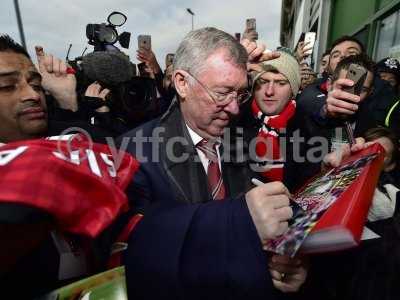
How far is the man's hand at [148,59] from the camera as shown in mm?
2924

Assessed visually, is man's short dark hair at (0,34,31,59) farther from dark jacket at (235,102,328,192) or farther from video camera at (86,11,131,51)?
video camera at (86,11,131,51)

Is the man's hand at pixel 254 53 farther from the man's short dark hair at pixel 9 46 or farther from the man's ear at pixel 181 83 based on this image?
the man's short dark hair at pixel 9 46

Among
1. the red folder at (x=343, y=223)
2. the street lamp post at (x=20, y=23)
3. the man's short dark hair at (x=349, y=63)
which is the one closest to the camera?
the red folder at (x=343, y=223)

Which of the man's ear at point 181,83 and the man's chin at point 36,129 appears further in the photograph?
the man's ear at point 181,83

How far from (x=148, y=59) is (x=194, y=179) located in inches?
85.4

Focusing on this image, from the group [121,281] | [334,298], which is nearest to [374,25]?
[334,298]

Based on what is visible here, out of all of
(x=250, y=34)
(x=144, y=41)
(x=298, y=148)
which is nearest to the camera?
(x=298, y=148)

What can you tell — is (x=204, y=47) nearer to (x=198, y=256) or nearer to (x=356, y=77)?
(x=356, y=77)

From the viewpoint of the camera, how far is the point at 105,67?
2006 millimetres

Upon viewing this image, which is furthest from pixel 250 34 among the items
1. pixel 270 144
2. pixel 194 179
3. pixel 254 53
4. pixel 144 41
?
pixel 144 41

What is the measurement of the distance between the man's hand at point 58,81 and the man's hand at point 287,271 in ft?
4.94

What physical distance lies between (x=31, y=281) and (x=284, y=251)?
56 centimetres

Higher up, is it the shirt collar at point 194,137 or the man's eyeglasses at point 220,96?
the man's eyeglasses at point 220,96

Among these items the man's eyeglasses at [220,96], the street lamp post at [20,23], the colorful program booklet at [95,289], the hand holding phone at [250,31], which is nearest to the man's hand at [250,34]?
the hand holding phone at [250,31]
